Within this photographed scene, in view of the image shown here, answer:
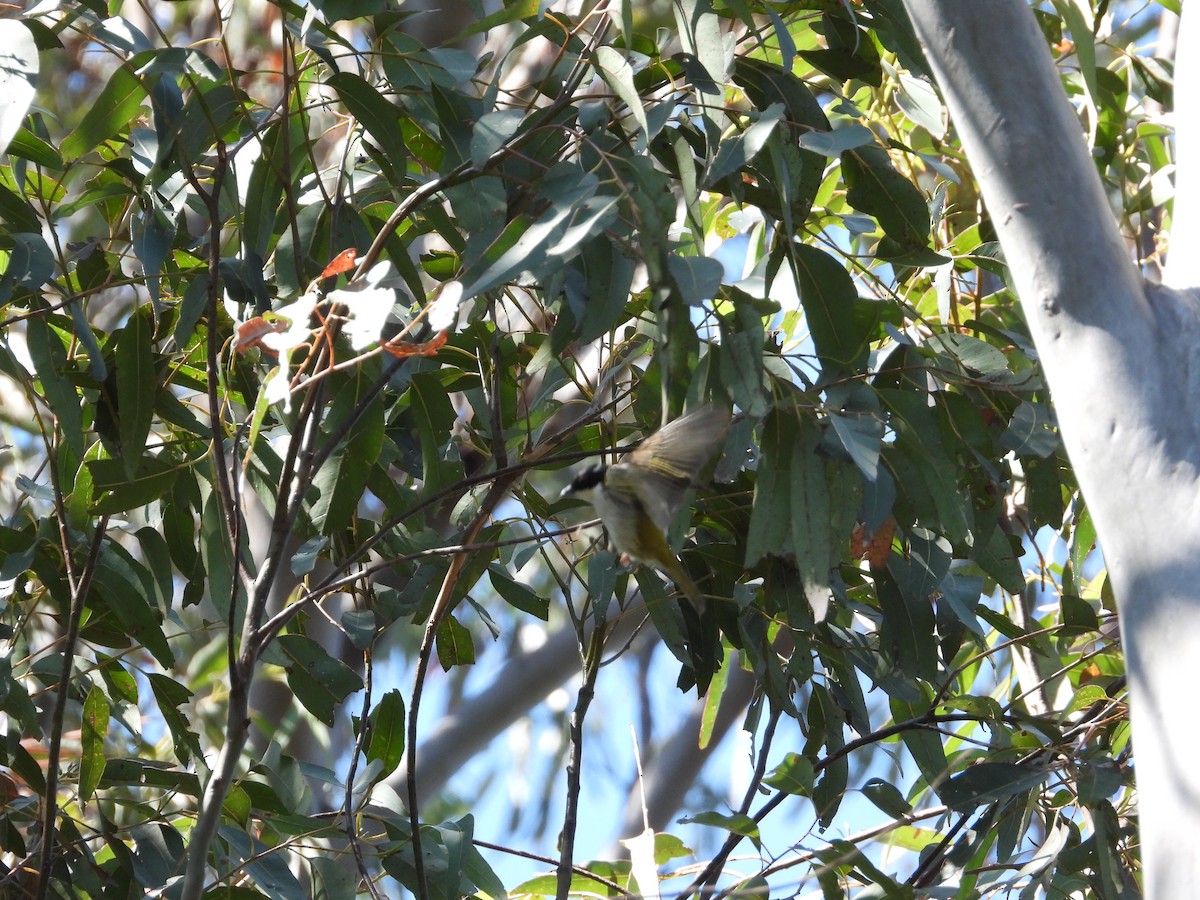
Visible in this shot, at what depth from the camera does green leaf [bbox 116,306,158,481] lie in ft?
5.02

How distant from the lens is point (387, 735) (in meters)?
1.73

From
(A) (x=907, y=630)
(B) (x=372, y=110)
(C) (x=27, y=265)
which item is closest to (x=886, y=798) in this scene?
(A) (x=907, y=630)

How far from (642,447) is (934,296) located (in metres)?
1.32

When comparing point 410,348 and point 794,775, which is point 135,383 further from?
point 794,775

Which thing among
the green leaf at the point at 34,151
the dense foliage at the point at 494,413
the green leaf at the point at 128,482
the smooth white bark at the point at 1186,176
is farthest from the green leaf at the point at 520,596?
the smooth white bark at the point at 1186,176

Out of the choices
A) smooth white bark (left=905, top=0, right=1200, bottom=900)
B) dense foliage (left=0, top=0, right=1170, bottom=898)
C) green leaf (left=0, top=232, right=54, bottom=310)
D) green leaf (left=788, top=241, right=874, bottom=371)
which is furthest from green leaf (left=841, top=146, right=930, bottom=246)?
green leaf (left=0, top=232, right=54, bottom=310)

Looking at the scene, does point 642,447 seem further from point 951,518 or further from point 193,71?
point 193,71

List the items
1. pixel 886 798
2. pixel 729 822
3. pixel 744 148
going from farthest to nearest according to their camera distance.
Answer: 1. pixel 886 798
2. pixel 729 822
3. pixel 744 148

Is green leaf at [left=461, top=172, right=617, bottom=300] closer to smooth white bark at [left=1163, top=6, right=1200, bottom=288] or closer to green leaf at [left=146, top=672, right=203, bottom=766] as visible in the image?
smooth white bark at [left=1163, top=6, right=1200, bottom=288]

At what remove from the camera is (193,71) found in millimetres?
1482

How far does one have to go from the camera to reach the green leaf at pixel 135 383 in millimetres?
1529

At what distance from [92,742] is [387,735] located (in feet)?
1.32

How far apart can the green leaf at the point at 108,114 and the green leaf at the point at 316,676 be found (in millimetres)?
670

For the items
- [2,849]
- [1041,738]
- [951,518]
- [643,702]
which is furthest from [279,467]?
[643,702]
